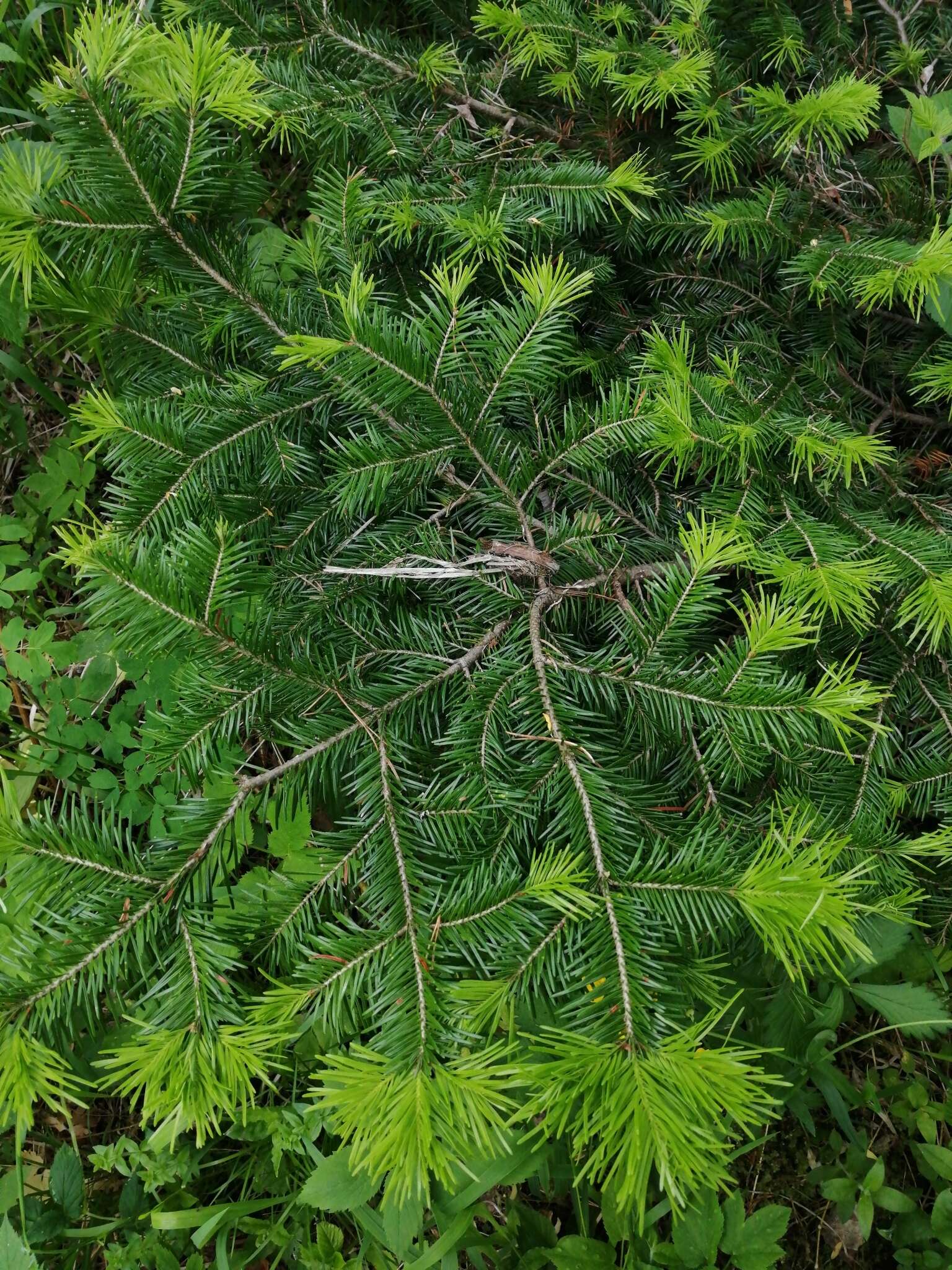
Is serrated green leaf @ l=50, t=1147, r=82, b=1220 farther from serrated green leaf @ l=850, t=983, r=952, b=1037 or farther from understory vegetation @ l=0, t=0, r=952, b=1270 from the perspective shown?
serrated green leaf @ l=850, t=983, r=952, b=1037

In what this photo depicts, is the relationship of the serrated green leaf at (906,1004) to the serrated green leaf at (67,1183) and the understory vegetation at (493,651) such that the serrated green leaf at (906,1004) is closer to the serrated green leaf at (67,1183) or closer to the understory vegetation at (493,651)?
the understory vegetation at (493,651)

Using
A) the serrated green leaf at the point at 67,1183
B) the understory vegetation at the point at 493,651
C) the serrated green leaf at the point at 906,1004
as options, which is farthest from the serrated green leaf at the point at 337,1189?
the serrated green leaf at the point at 906,1004

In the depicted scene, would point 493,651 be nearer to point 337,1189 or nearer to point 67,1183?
point 337,1189

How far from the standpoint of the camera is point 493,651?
4.30 feet

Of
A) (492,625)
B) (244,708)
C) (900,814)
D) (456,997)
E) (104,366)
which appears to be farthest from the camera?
(104,366)

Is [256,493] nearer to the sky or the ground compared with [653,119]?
nearer to the ground

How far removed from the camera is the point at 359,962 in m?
1.00

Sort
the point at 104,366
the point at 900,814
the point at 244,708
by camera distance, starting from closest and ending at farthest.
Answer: the point at 244,708 < the point at 900,814 < the point at 104,366

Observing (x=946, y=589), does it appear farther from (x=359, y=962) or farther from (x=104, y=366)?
(x=104, y=366)

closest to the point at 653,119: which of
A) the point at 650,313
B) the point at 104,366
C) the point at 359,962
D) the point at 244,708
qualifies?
the point at 650,313

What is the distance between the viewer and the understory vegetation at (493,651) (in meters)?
0.99

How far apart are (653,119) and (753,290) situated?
436 millimetres

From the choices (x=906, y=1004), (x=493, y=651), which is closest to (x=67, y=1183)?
(x=493, y=651)

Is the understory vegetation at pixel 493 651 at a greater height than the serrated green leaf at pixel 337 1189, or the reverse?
the understory vegetation at pixel 493 651
